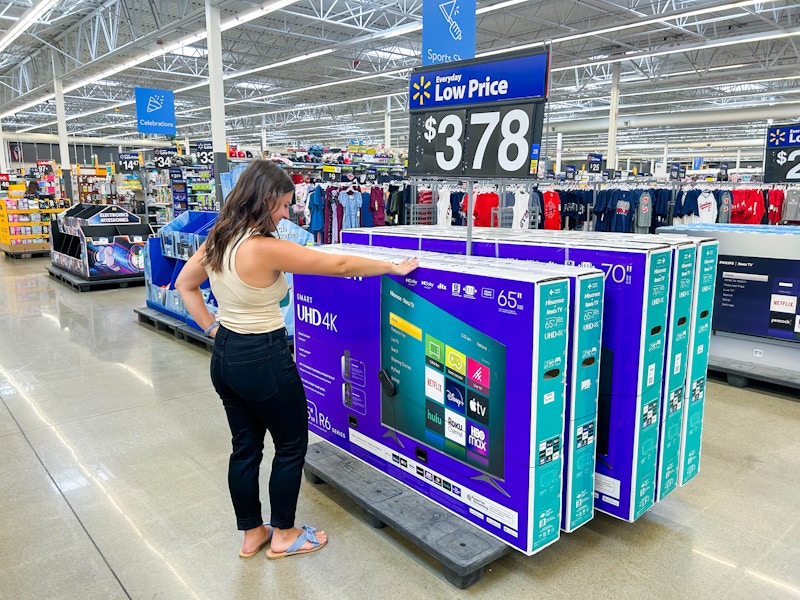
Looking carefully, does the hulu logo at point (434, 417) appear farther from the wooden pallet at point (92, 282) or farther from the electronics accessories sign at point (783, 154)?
the wooden pallet at point (92, 282)

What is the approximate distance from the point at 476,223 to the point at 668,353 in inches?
269

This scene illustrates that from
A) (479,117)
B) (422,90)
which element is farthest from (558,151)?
(479,117)

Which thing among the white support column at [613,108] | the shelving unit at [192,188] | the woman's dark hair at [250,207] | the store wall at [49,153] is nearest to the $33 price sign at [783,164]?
the woman's dark hair at [250,207]

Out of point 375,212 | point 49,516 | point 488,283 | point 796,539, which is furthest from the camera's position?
point 375,212

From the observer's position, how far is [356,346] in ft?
9.52

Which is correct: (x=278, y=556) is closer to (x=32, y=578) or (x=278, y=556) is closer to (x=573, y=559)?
(x=32, y=578)

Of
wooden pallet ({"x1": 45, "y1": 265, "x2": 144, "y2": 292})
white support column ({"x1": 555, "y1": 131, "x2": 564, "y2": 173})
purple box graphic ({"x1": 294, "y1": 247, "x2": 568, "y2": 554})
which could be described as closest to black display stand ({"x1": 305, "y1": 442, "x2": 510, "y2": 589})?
purple box graphic ({"x1": 294, "y1": 247, "x2": 568, "y2": 554})

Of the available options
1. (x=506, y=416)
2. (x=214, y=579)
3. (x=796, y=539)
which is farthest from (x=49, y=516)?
(x=796, y=539)

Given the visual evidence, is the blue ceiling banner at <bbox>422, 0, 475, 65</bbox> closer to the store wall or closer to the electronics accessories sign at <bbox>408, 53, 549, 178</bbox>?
the electronics accessories sign at <bbox>408, 53, 549, 178</bbox>

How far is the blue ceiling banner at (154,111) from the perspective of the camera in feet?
44.8

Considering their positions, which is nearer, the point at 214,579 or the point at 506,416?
the point at 506,416

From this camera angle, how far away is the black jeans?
2.27 metres

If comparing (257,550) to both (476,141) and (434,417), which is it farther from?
(476,141)

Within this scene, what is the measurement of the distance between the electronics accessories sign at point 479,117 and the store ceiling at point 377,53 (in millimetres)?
7306
